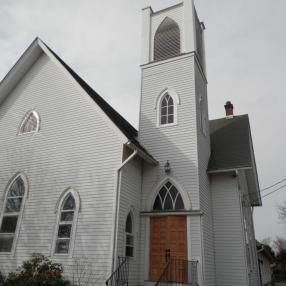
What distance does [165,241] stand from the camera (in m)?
11.1

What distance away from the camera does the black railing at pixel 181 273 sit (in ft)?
31.6

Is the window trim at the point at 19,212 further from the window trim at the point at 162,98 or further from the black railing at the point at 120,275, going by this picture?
the window trim at the point at 162,98

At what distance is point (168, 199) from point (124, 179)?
2.13m

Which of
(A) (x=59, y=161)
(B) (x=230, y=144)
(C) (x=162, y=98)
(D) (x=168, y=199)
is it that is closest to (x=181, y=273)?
(D) (x=168, y=199)

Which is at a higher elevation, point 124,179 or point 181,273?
point 124,179

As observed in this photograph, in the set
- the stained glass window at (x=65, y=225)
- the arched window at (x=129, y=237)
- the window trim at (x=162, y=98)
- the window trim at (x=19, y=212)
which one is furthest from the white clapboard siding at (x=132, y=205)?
the window trim at (x=19, y=212)

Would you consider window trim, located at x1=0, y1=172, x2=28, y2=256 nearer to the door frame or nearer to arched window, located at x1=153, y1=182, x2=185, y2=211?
the door frame

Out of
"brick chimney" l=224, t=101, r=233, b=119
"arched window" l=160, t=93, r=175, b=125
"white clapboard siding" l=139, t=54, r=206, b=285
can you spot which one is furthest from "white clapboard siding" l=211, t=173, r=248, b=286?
"brick chimney" l=224, t=101, r=233, b=119

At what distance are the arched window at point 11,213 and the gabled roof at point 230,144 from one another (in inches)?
302

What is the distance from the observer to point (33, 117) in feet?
43.3

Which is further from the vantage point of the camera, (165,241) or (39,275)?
(165,241)

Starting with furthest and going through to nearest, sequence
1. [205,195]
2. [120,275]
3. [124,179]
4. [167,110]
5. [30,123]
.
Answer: [167,110]
[30,123]
[205,195]
[124,179]
[120,275]

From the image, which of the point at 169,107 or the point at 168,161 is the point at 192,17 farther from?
the point at 168,161

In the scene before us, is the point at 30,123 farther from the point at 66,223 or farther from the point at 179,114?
the point at 179,114
